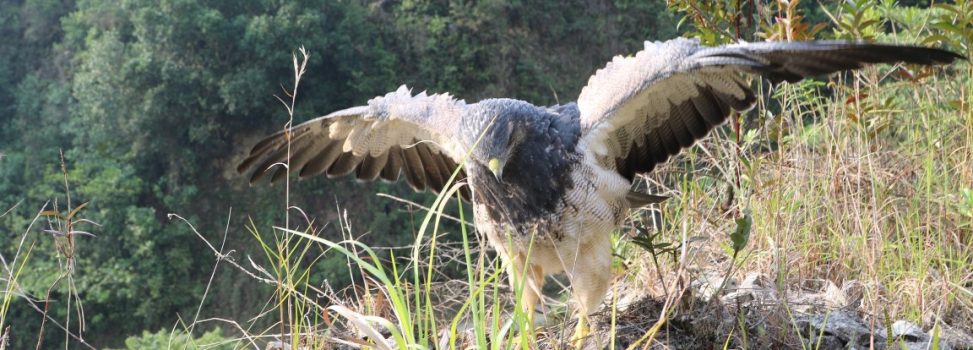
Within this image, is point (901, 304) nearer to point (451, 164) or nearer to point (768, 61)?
point (768, 61)

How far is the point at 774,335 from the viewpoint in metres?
3.21

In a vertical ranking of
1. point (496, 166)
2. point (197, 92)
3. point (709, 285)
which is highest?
point (496, 166)

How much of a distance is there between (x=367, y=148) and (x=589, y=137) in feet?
3.83

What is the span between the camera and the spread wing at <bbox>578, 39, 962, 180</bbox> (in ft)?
10.4

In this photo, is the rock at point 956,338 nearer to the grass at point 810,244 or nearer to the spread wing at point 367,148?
the grass at point 810,244

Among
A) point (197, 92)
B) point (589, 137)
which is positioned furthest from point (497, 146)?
point (197, 92)

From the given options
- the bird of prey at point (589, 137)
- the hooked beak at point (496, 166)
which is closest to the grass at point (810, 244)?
the bird of prey at point (589, 137)

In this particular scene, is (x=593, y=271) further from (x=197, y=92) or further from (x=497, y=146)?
(x=197, y=92)

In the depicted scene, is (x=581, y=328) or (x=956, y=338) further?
(x=581, y=328)

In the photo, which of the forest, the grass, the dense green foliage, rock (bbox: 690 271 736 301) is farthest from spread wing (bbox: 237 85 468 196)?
the dense green foliage

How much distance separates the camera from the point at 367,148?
436 centimetres

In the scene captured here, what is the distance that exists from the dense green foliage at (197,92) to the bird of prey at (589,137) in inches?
602

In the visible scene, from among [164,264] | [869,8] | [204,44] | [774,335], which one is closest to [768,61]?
[774,335]

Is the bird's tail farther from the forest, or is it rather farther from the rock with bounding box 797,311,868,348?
the forest
